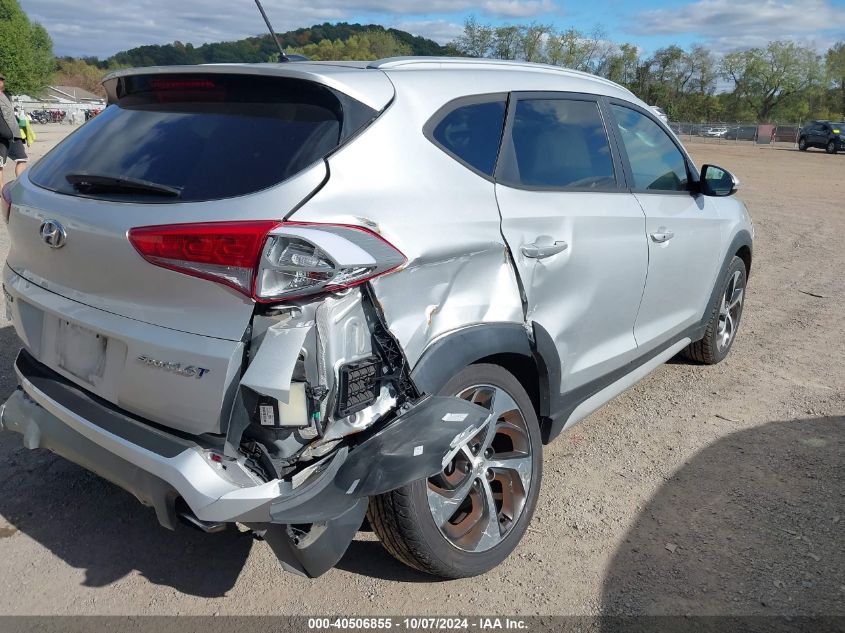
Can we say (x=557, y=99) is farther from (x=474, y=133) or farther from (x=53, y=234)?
(x=53, y=234)

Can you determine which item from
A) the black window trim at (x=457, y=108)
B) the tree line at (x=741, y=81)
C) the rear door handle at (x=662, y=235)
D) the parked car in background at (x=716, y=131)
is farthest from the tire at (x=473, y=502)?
the tree line at (x=741, y=81)

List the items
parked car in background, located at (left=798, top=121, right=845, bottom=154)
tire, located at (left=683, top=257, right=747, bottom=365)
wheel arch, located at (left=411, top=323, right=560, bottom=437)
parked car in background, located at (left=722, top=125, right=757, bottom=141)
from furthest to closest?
parked car in background, located at (left=722, top=125, right=757, bottom=141)
parked car in background, located at (left=798, top=121, right=845, bottom=154)
tire, located at (left=683, top=257, right=747, bottom=365)
wheel arch, located at (left=411, top=323, right=560, bottom=437)

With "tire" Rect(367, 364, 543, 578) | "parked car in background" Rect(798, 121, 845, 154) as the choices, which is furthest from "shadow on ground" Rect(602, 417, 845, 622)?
"parked car in background" Rect(798, 121, 845, 154)

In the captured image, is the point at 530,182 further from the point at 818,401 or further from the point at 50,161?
the point at 818,401

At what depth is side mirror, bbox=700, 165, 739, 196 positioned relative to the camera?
4250 mm

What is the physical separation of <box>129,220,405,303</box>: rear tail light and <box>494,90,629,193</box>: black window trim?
0.94 m

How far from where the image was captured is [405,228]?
2.32m

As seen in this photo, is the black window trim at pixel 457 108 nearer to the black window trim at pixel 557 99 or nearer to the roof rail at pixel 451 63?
the black window trim at pixel 557 99

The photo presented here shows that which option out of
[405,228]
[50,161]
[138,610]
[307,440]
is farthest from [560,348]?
[50,161]

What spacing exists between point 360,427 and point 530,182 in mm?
1337

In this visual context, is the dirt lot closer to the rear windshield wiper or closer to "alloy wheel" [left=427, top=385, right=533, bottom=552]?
"alloy wheel" [left=427, top=385, right=533, bottom=552]

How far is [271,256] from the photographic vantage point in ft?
6.74

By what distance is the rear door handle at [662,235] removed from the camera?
3.69 m

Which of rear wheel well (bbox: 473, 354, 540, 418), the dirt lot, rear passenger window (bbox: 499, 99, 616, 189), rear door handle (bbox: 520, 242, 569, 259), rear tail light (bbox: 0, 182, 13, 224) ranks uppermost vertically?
rear passenger window (bbox: 499, 99, 616, 189)
